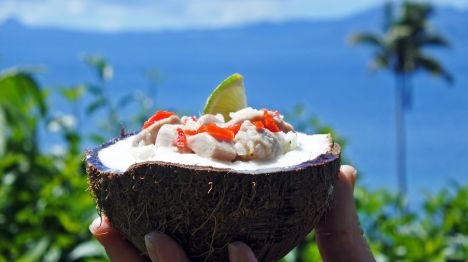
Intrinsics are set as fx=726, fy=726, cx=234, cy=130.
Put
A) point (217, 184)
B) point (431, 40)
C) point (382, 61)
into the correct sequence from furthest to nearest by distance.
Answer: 1. point (382, 61)
2. point (431, 40)
3. point (217, 184)

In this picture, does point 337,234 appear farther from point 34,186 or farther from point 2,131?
point 2,131

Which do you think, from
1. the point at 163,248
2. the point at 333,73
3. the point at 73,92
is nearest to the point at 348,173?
the point at 163,248

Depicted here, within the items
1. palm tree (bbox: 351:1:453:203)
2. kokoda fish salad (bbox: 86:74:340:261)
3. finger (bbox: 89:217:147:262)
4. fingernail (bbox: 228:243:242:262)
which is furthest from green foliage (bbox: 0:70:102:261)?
palm tree (bbox: 351:1:453:203)

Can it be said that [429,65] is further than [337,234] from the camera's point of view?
Yes

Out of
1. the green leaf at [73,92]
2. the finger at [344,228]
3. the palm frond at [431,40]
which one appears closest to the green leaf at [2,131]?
the green leaf at [73,92]

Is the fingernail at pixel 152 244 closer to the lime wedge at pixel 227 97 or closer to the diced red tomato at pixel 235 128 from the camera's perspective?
the diced red tomato at pixel 235 128

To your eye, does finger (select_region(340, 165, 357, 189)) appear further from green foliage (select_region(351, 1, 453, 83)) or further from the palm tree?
green foliage (select_region(351, 1, 453, 83))
